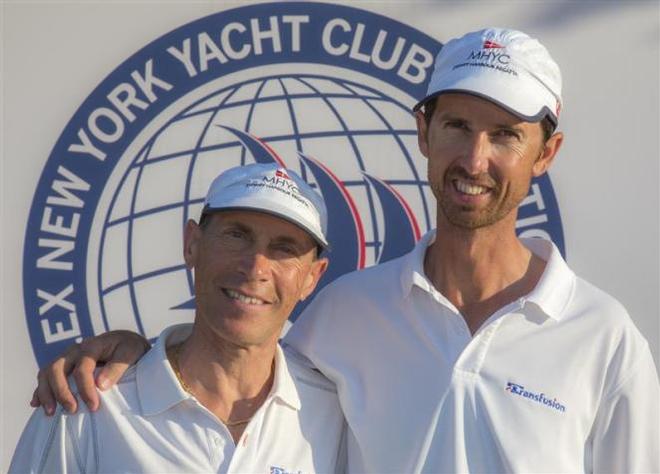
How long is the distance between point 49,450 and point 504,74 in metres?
1.07

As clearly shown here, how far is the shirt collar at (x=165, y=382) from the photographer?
2.31 metres

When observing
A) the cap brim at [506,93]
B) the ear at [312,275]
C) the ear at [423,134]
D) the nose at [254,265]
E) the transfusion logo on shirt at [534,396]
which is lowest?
the transfusion logo on shirt at [534,396]

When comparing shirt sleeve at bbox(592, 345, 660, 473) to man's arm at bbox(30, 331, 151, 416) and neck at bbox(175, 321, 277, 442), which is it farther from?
man's arm at bbox(30, 331, 151, 416)

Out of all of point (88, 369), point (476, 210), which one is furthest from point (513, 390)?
point (88, 369)

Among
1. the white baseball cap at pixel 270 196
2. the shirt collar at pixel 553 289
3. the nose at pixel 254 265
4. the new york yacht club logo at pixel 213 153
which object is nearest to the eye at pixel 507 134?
the shirt collar at pixel 553 289

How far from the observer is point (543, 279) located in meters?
2.46

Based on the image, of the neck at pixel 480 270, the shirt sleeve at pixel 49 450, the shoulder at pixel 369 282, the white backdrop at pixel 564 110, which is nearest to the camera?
the shirt sleeve at pixel 49 450

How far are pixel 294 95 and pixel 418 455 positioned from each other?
1.24 metres

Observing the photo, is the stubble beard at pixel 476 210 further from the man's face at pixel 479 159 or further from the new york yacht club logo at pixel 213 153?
the new york yacht club logo at pixel 213 153

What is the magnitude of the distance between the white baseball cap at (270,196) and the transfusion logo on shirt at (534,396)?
445 millimetres

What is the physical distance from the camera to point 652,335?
319 cm

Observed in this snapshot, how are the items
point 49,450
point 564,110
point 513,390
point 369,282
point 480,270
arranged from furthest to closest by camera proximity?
1. point 564,110
2. point 369,282
3. point 480,270
4. point 513,390
5. point 49,450

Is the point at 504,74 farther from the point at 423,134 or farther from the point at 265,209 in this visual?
the point at 265,209

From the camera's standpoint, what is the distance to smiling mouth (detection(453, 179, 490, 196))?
237 centimetres
